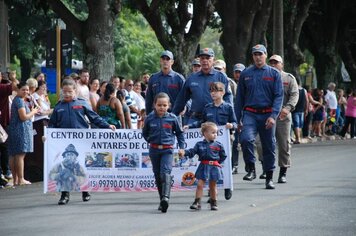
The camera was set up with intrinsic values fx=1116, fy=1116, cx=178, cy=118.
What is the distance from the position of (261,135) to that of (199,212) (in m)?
3.28

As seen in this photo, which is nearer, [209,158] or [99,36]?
[209,158]

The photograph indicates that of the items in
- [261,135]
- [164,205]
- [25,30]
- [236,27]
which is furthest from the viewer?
[25,30]

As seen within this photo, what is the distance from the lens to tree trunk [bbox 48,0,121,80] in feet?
76.8

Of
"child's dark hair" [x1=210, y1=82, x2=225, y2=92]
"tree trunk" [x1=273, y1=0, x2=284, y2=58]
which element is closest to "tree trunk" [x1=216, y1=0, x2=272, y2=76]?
"tree trunk" [x1=273, y1=0, x2=284, y2=58]

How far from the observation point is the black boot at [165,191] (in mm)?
12867

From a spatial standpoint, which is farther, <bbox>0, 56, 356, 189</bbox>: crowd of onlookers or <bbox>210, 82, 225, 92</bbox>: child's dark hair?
<bbox>0, 56, 356, 189</bbox>: crowd of onlookers

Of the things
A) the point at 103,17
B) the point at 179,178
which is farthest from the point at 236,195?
the point at 103,17

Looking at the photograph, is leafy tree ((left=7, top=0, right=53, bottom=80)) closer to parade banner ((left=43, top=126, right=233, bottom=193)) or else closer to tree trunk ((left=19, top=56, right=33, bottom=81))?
tree trunk ((left=19, top=56, right=33, bottom=81))

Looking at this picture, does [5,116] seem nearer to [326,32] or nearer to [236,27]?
[236,27]

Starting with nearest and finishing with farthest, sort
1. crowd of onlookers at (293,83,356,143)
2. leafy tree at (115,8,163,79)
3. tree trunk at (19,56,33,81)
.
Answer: crowd of onlookers at (293,83,356,143), tree trunk at (19,56,33,81), leafy tree at (115,8,163,79)

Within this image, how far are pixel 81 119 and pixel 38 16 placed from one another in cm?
4038

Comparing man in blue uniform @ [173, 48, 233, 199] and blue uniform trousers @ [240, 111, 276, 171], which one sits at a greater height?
man in blue uniform @ [173, 48, 233, 199]

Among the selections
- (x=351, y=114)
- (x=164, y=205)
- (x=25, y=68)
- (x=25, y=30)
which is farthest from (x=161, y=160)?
(x=25, y=68)

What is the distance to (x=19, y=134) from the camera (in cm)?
1797
